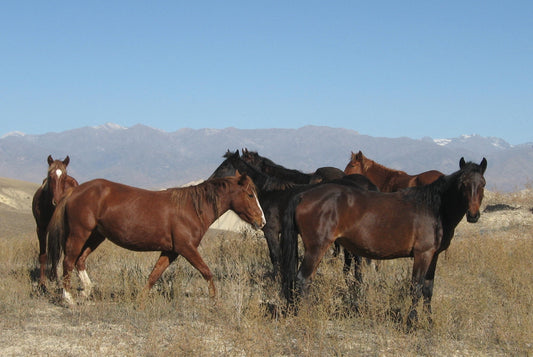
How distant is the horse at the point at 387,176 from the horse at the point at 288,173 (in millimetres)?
2325

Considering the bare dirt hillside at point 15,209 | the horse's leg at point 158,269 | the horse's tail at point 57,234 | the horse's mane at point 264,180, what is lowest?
the bare dirt hillside at point 15,209

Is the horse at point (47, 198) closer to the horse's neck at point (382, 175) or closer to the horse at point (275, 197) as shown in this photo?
the horse at point (275, 197)

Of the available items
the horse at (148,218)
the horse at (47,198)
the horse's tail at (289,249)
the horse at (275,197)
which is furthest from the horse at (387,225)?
the horse at (47,198)

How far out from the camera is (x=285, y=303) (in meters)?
6.18

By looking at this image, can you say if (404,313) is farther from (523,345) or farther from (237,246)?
(237,246)

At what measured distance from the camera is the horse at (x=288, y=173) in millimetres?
9430

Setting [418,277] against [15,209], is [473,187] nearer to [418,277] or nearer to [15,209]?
[418,277]

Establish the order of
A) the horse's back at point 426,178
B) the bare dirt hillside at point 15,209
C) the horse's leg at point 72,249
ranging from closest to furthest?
the horse's leg at point 72,249 < the horse's back at point 426,178 < the bare dirt hillside at point 15,209

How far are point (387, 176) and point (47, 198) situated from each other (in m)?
7.39

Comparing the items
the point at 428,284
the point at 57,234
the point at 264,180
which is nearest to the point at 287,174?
the point at 264,180

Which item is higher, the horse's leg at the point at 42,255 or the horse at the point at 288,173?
the horse at the point at 288,173

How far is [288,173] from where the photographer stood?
956 centimetres

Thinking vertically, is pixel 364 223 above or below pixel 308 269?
above

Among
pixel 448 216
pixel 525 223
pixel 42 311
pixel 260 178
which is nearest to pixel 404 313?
pixel 448 216
